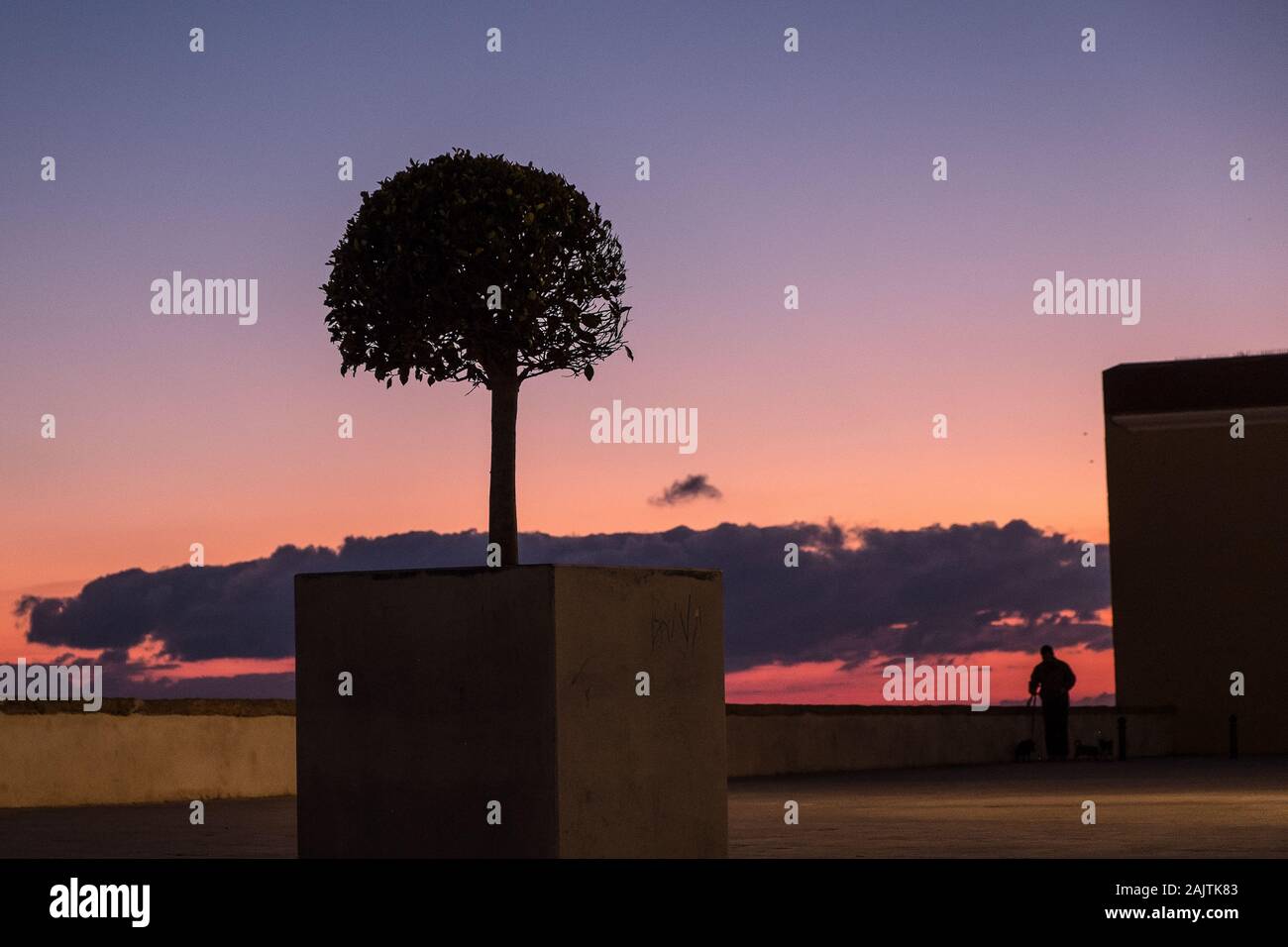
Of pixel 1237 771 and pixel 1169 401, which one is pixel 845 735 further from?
pixel 1169 401

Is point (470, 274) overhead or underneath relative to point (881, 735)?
overhead

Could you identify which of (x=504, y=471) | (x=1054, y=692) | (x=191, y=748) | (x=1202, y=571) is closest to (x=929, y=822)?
(x=504, y=471)

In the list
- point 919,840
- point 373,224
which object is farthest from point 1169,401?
point 919,840

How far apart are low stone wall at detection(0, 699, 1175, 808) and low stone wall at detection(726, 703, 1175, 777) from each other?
0.02 meters

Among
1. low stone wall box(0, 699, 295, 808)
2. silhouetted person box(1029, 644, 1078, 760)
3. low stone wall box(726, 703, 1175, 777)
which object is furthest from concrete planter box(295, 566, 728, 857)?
silhouetted person box(1029, 644, 1078, 760)

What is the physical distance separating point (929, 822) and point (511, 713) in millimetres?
4562

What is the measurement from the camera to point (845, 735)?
2491 centimetres

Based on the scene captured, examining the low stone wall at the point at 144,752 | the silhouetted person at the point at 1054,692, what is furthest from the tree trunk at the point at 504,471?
the silhouetted person at the point at 1054,692

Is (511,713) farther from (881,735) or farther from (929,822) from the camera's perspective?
(881,735)

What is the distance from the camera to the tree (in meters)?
15.0

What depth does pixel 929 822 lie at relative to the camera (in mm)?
12555

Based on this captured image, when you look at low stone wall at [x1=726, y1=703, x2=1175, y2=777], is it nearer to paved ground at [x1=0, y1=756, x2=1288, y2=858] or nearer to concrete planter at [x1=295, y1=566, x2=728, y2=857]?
paved ground at [x1=0, y1=756, x2=1288, y2=858]
